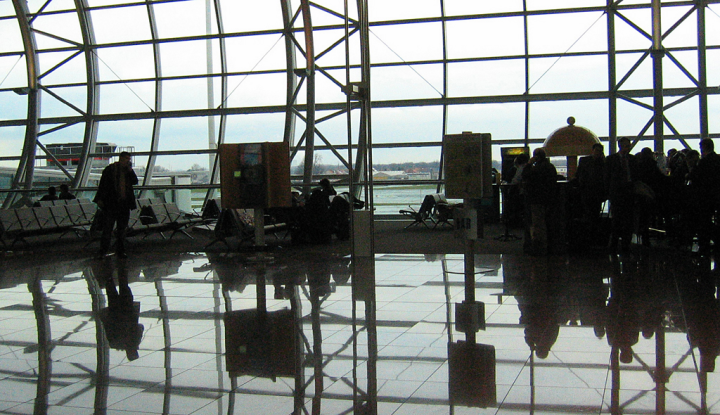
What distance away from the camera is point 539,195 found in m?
9.80

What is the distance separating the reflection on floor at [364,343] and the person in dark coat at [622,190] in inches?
56.5

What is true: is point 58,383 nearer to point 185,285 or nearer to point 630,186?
point 185,285

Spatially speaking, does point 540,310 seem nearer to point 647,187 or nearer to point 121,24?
point 647,187

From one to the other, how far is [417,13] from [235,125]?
212 inches

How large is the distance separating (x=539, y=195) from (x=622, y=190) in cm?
115

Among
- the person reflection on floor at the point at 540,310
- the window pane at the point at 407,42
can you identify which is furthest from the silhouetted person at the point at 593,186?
the window pane at the point at 407,42

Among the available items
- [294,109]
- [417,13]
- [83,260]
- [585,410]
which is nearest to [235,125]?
[294,109]

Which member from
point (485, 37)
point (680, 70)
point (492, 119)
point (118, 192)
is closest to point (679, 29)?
point (680, 70)

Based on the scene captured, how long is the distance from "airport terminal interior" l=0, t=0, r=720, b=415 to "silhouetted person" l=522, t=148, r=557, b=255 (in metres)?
0.25

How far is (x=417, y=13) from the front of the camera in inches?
665

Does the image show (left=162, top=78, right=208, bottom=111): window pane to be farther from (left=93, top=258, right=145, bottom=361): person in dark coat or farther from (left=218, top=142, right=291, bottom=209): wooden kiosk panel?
(left=93, top=258, right=145, bottom=361): person in dark coat

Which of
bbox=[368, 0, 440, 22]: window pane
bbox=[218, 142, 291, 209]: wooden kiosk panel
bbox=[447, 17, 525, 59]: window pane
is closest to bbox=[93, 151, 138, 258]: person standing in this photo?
bbox=[218, 142, 291, 209]: wooden kiosk panel

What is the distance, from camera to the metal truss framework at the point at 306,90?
51.6ft

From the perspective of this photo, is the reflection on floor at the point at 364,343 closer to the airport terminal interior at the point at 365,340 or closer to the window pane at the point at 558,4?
the airport terminal interior at the point at 365,340
